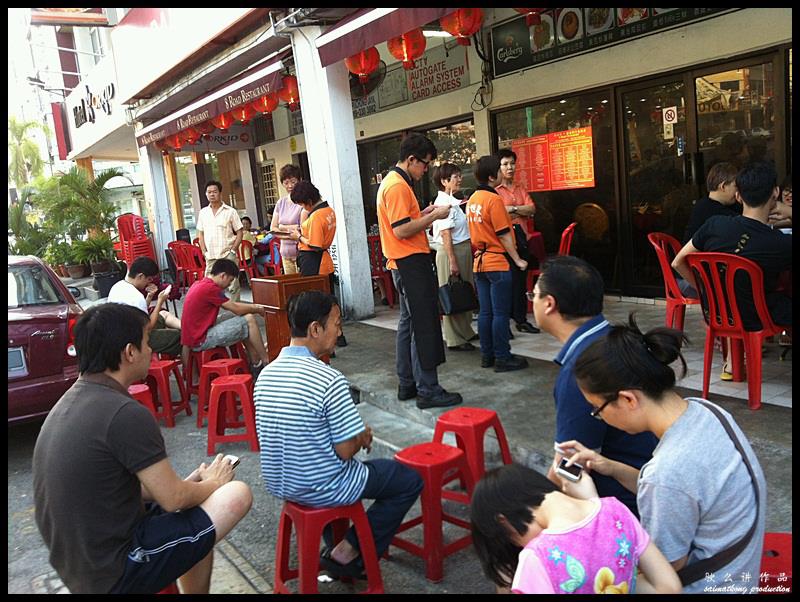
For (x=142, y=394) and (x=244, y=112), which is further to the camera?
(x=244, y=112)

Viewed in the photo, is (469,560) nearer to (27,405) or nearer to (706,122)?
(27,405)

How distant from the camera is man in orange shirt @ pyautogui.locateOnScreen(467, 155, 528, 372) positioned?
528cm

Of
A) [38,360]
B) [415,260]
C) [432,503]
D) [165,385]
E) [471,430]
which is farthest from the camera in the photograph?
[165,385]

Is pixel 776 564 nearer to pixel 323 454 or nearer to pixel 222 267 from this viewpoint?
pixel 323 454

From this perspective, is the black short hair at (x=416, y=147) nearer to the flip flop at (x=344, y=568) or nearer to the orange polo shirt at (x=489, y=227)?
the orange polo shirt at (x=489, y=227)

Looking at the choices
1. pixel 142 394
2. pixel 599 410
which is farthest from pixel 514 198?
pixel 599 410

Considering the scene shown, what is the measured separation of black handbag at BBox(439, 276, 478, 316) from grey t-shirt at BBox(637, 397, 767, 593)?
3.89 meters

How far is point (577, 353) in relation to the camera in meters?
2.30

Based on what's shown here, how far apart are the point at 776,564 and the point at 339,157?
21.1 feet

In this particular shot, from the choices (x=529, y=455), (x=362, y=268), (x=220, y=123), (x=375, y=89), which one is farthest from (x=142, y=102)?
(x=529, y=455)

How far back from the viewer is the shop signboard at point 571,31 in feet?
21.5

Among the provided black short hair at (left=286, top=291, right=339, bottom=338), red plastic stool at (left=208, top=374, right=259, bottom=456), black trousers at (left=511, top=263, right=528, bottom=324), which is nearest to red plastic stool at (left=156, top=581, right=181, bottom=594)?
black short hair at (left=286, top=291, right=339, bottom=338)

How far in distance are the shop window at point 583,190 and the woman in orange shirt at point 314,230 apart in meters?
3.02
